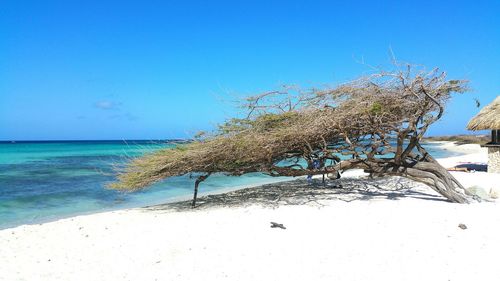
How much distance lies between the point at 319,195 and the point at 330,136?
4.50ft

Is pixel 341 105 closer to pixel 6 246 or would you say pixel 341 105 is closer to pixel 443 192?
pixel 443 192

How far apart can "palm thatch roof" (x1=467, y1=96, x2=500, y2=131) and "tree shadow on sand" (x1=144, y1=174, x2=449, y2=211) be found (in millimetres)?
4385

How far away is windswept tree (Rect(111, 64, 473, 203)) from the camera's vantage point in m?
7.24

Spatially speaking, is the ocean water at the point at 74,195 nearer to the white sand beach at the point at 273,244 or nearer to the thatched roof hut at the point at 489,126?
the white sand beach at the point at 273,244

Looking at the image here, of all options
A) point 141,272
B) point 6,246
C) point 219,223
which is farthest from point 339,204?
point 6,246

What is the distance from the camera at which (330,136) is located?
8023 millimetres

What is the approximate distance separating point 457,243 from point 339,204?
2.67 meters

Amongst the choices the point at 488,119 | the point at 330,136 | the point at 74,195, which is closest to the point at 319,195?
the point at 330,136

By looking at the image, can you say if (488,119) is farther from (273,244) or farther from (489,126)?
(273,244)

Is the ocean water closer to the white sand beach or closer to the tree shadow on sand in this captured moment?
the tree shadow on sand

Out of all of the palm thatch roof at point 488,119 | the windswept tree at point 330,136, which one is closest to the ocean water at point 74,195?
the windswept tree at point 330,136

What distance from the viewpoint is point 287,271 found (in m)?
4.05

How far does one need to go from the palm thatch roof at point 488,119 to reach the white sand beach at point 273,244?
20.3 ft

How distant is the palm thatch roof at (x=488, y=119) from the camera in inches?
484
